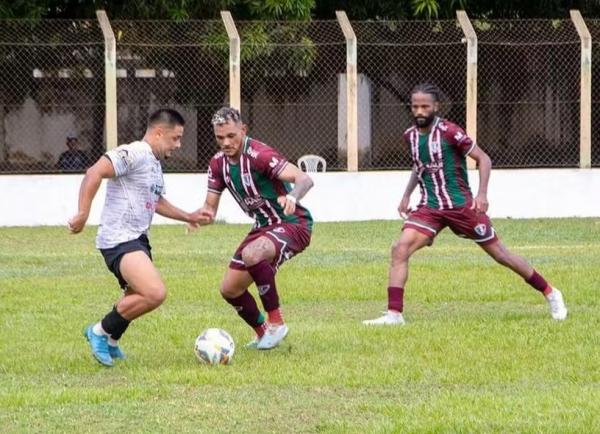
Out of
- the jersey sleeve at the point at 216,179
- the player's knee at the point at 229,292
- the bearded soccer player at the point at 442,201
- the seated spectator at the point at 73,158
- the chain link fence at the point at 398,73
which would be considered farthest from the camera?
the chain link fence at the point at 398,73

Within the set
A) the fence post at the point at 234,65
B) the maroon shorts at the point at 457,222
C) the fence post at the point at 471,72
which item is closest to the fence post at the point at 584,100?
the fence post at the point at 471,72

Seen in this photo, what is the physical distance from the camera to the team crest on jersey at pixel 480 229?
1194 centimetres

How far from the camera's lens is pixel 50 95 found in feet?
78.2

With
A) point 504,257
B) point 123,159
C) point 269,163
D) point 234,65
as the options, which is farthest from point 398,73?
point 123,159

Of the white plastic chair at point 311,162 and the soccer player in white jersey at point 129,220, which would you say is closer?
the soccer player in white jersey at point 129,220

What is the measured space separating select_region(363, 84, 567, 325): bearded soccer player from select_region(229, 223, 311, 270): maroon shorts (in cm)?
146

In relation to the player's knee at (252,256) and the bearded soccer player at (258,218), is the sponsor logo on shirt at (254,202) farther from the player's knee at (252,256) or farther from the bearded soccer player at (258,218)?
the player's knee at (252,256)

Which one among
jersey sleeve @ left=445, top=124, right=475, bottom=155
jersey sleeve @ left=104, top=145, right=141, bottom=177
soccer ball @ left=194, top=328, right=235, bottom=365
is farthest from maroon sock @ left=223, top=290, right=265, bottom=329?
jersey sleeve @ left=445, top=124, right=475, bottom=155

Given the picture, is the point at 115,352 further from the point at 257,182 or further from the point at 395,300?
the point at 395,300

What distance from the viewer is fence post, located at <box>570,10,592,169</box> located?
24391 mm

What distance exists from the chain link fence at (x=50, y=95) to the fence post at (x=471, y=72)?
5.71 meters

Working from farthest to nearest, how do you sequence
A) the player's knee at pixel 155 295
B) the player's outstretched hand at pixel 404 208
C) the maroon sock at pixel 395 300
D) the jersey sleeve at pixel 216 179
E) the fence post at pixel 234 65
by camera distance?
the fence post at pixel 234 65 → the player's outstretched hand at pixel 404 208 → the maroon sock at pixel 395 300 → the jersey sleeve at pixel 216 179 → the player's knee at pixel 155 295

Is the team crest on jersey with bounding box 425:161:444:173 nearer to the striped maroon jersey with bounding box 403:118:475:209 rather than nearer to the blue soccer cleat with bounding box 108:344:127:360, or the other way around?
the striped maroon jersey with bounding box 403:118:475:209

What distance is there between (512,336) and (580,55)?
1453 centimetres
